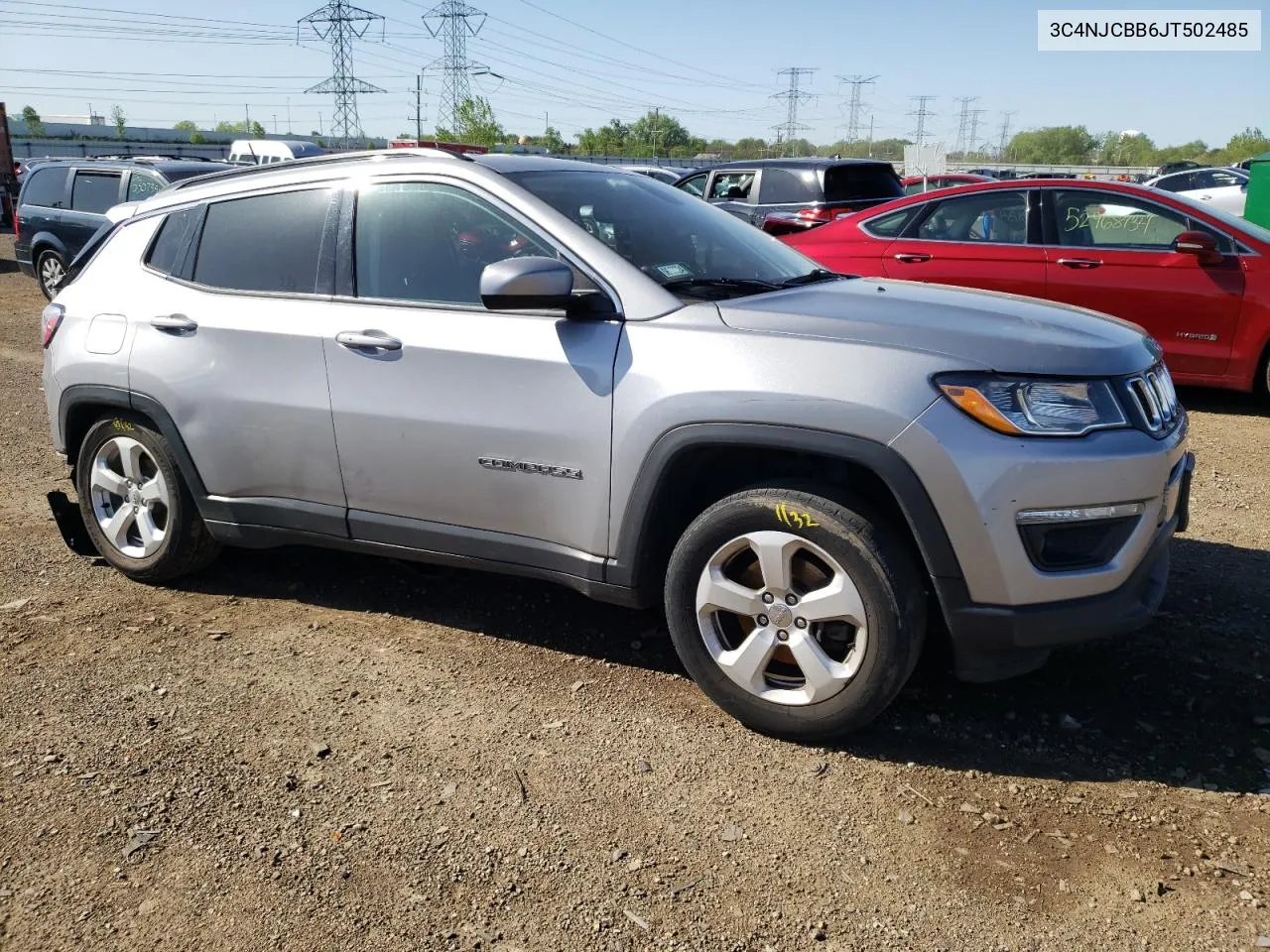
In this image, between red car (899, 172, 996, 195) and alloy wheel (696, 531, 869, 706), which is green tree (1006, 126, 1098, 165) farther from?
alloy wheel (696, 531, 869, 706)

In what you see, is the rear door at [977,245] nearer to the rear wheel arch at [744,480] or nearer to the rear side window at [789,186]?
the rear side window at [789,186]

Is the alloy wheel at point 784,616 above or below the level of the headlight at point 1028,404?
below

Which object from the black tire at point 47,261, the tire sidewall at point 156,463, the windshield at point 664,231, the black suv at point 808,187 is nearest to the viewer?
the windshield at point 664,231

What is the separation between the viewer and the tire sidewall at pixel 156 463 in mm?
4363

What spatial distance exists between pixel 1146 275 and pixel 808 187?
528 centimetres

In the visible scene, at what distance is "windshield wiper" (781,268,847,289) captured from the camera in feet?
12.8

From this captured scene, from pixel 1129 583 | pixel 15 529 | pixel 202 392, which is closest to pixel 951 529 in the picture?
pixel 1129 583

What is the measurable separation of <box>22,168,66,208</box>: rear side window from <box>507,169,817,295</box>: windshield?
11902mm

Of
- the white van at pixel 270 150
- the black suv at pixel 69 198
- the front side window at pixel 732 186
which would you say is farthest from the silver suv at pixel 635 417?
the white van at pixel 270 150

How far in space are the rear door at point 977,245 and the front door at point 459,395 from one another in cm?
500

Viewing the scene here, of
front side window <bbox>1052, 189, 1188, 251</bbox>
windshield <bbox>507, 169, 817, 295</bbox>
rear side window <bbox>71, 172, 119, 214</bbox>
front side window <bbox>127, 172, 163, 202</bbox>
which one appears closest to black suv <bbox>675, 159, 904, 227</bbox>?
front side window <bbox>1052, 189, 1188, 251</bbox>

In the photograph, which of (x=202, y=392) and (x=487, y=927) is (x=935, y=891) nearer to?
(x=487, y=927)

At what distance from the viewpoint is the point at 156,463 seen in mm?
4383

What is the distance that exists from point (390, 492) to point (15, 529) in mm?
2696
